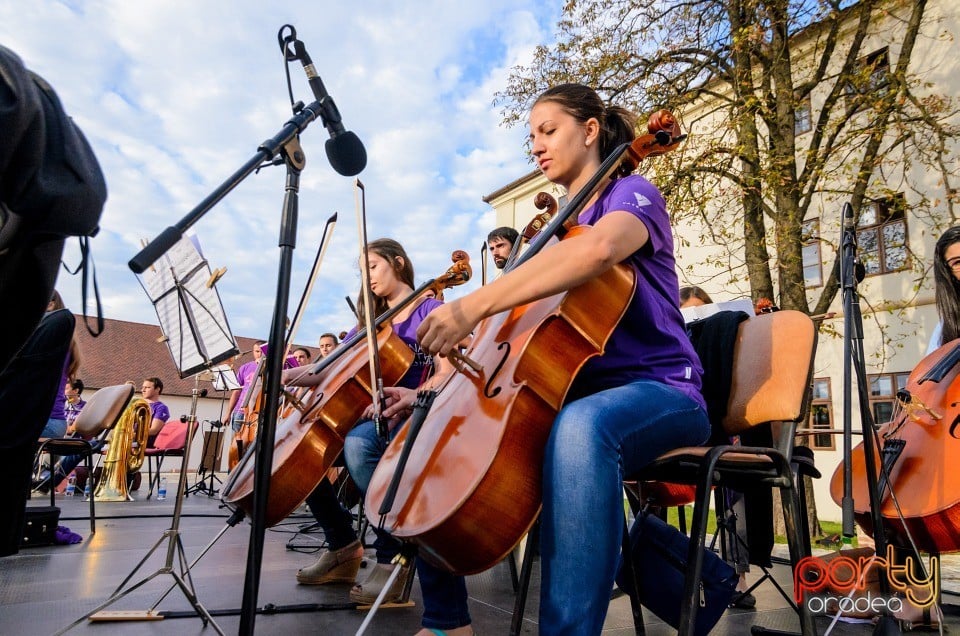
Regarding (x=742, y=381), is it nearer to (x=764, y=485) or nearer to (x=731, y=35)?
(x=764, y=485)

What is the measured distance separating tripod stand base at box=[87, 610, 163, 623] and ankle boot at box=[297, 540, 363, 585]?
799 millimetres

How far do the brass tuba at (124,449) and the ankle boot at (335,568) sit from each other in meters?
5.92

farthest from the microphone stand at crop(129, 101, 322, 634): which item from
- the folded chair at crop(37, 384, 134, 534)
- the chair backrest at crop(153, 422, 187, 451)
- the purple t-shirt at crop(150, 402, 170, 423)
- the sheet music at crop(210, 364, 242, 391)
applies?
the purple t-shirt at crop(150, 402, 170, 423)

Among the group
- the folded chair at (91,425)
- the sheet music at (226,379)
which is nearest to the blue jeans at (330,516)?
the folded chair at (91,425)

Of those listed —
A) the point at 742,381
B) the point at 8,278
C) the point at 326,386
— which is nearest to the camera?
the point at 8,278

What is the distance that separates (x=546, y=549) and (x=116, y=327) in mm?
34379

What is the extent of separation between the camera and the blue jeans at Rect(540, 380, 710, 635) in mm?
1318

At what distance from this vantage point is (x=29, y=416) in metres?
1.93

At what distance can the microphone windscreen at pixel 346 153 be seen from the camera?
1.81 meters

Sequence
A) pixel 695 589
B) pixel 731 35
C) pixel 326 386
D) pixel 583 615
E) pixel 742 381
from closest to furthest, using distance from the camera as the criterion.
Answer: pixel 583 615, pixel 695 589, pixel 742 381, pixel 326 386, pixel 731 35

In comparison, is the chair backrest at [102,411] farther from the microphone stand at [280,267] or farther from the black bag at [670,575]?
the black bag at [670,575]

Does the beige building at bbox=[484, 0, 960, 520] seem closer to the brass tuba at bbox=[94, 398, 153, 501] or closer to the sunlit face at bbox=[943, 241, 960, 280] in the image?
the sunlit face at bbox=[943, 241, 960, 280]

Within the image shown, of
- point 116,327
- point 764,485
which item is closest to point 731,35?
point 764,485

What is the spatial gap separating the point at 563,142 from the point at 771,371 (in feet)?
3.35
